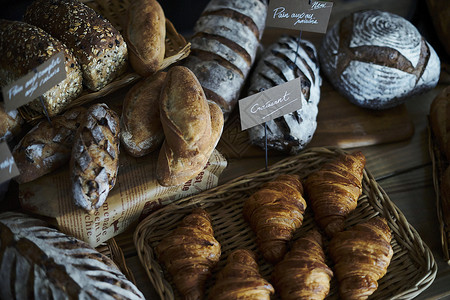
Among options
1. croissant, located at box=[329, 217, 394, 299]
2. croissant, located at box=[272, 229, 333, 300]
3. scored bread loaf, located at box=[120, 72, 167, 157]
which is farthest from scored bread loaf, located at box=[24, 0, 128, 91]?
croissant, located at box=[329, 217, 394, 299]

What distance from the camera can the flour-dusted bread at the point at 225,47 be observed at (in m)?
1.87

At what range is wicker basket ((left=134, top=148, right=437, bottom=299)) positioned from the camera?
144cm

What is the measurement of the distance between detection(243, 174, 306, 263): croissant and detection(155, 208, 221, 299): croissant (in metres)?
0.18

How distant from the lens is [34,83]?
1241 mm

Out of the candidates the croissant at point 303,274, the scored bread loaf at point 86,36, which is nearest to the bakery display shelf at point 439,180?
the croissant at point 303,274

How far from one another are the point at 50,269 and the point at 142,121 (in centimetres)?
59

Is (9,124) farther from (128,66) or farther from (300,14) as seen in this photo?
(300,14)

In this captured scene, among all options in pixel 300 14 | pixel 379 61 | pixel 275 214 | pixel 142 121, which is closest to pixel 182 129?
pixel 142 121

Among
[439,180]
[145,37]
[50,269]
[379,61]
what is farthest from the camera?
[379,61]

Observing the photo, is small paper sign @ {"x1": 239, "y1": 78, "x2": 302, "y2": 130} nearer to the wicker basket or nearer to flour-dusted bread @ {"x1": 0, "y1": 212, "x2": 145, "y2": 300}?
the wicker basket

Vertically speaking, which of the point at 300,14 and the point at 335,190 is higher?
the point at 300,14

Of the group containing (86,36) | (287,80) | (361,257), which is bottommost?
(361,257)

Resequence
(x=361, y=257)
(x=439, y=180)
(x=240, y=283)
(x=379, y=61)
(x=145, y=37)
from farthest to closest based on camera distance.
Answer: (x=379, y=61)
(x=439, y=180)
(x=145, y=37)
(x=361, y=257)
(x=240, y=283)

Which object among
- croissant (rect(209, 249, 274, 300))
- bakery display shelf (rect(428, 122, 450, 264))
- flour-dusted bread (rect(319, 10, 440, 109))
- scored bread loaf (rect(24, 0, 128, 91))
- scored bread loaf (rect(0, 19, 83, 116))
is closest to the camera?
croissant (rect(209, 249, 274, 300))
